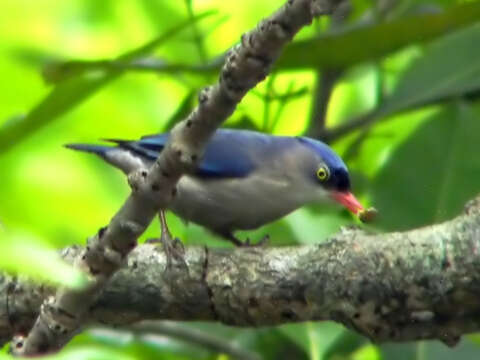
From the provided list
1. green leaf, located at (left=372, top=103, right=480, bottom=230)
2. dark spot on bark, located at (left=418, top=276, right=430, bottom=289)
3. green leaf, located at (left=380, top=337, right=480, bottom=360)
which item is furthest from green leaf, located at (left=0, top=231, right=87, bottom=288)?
green leaf, located at (left=372, top=103, right=480, bottom=230)

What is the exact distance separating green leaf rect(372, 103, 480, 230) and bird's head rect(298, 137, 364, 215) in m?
0.08

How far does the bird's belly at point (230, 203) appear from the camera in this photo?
2.76m

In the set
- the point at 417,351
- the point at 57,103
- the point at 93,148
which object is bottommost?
the point at 417,351

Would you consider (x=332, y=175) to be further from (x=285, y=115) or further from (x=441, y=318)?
(x=441, y=318)

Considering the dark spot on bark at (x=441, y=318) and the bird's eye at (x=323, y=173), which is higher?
the bird's eye at (x=323, y=173)

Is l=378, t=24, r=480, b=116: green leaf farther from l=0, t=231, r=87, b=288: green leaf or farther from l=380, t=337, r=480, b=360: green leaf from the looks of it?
l=0, t=231, r=87, b=288: green leaf

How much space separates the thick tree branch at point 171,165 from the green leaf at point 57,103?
38.7 inches

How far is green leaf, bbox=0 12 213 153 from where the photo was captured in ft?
8.46

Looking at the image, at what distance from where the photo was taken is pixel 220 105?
124cm

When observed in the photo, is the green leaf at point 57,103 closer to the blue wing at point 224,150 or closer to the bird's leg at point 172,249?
the blue wing at point 224,150

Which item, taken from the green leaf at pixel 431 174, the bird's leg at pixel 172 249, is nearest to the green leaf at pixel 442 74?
the green leaf at pixel 431 174

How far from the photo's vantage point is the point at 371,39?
2.69m

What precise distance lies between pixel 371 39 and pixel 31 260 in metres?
2.24

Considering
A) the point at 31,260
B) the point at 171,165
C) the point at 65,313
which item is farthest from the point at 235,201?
the point at 31,260
